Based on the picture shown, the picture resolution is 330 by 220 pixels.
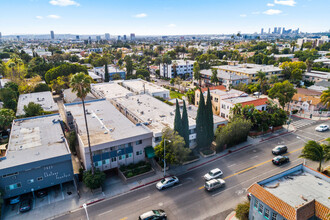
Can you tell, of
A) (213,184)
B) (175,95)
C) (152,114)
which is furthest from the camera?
(175,95)

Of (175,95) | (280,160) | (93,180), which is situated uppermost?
(175,95)

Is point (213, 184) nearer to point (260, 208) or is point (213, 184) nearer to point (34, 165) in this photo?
point (260, 208)

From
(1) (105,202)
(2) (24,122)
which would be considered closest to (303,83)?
(1) (105,202)

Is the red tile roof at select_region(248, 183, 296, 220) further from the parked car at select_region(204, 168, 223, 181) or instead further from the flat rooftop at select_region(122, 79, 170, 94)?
the flat rooftop at select_region(122, 79, 170, 94)

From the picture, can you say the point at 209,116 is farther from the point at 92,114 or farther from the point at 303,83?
the point at 303,83

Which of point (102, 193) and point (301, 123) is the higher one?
point (301, 123)

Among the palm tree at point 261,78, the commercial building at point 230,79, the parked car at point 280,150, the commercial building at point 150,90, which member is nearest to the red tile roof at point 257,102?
the parked car at point 280,150

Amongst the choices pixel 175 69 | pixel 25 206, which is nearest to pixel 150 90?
pixel 25 206
